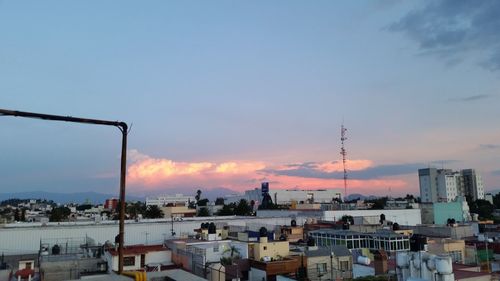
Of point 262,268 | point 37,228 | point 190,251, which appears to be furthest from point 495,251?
point 37,228

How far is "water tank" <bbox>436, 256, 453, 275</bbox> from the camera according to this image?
18188mm

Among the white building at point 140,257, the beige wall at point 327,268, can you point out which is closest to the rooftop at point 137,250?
the white building at point 140,257

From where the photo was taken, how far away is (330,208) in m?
106

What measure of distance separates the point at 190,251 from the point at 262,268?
8127mm

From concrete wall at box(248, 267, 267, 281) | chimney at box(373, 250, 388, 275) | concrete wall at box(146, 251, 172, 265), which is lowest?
concrete wall at box(248, 267, 267, 281)

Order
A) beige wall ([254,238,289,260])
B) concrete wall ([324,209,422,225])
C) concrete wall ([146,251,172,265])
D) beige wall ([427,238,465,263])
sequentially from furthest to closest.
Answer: concrete wall ([324,209,422,225]) < concrete wall ([146,251,172,265]) < beige wall ([427,238,465,263]) < beige wall ([254,238,289,260])

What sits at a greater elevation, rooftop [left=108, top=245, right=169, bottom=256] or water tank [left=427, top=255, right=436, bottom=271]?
water tank [left=427, top=255, right=436, bottom=271]

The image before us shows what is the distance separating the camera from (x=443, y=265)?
18.2 m

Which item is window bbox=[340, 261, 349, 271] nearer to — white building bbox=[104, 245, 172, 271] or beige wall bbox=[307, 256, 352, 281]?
beige wall bbox=[307, 256, 352, 281]

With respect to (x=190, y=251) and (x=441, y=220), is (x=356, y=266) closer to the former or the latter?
(x=190, y=251)

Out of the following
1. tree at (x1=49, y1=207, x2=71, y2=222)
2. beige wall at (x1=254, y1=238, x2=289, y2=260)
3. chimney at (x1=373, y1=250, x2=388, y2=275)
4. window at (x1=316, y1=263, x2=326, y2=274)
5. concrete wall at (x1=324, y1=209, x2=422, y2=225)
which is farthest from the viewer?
tree at (x1=49, y1=207, x2=71, y2=222)

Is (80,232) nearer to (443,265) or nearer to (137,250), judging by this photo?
(137,250)

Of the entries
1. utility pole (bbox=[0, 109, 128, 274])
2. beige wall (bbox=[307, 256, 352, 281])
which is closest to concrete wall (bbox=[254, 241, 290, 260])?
beige wall (bbox=[307, 256, 352, 281])

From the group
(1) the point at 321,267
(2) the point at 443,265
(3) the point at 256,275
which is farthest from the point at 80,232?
(2) the point at 443,265
